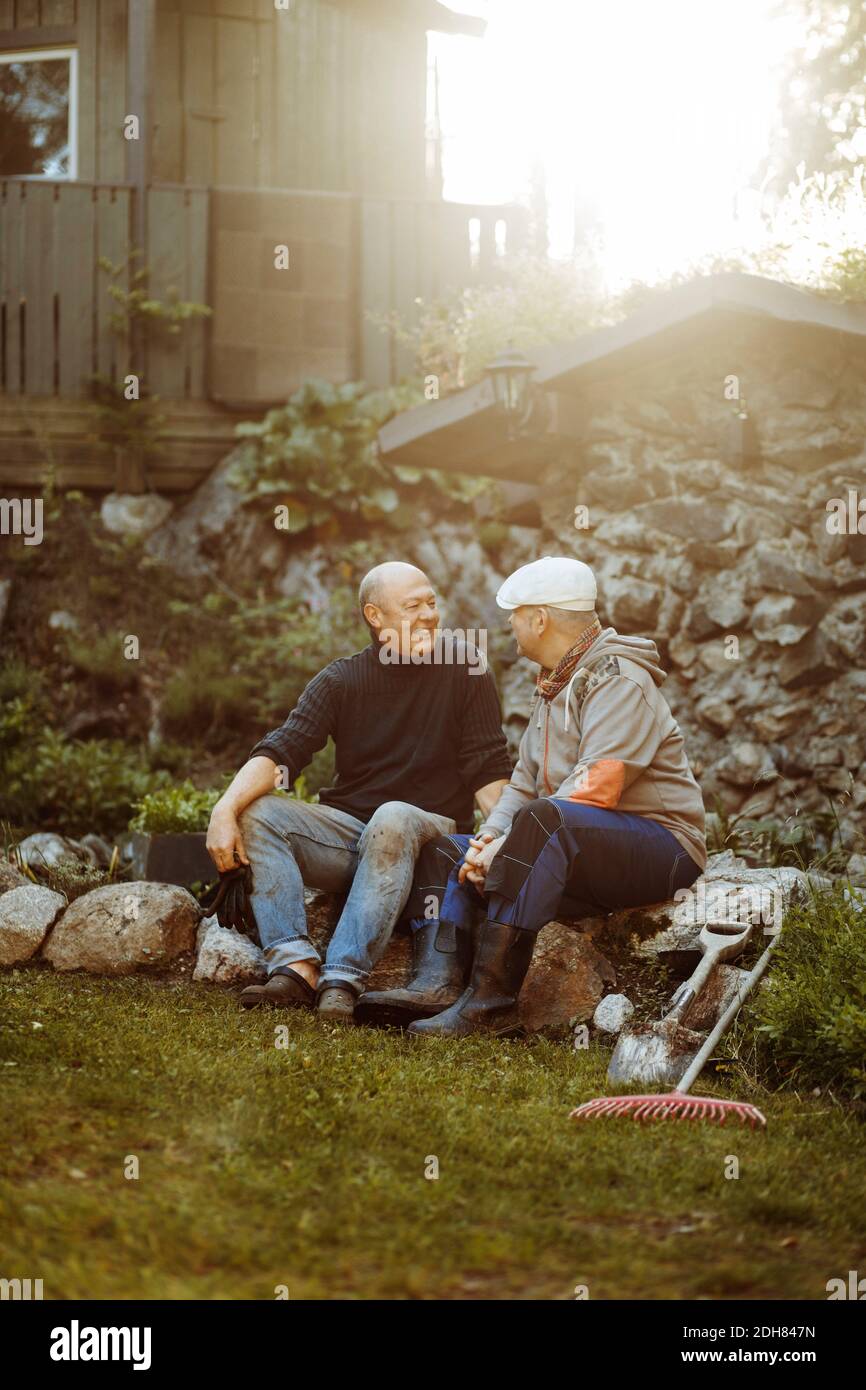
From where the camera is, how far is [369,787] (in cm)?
506

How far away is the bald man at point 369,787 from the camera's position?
4.59m

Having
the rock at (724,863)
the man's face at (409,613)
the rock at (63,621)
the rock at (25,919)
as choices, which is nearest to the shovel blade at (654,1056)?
the rock at (724,863)

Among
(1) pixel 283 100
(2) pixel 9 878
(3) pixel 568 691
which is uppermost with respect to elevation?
(1) pixel 283 100

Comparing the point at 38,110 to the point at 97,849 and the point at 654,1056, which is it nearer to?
the point at 97,849

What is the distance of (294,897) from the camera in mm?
4648

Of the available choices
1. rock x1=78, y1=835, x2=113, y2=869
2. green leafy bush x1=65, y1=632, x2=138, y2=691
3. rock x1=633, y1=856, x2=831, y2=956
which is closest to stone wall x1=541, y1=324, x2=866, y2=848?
rock x1=633, y1=856, x2=831, y2=956

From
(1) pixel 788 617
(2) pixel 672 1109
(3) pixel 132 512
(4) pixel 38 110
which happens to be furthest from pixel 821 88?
(2) pixel 672 1109

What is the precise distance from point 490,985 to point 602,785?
71 centimetres

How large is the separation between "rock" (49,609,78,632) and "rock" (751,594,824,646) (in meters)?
5.06

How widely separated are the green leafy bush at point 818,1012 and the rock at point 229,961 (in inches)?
73.7

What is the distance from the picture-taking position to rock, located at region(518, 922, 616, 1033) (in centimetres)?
449

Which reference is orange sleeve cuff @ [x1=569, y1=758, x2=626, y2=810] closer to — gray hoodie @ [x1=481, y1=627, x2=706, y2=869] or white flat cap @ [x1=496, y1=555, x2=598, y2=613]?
gray hoodie @ [x1=481, y1=627, x2=706, y2=869]
